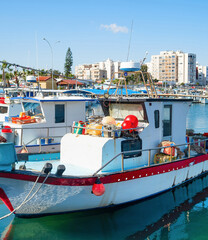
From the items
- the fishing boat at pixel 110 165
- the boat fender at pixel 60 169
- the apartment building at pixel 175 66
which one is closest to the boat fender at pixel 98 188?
the fishing boat at pixel 110 165

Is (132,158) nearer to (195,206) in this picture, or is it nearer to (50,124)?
(195,206)

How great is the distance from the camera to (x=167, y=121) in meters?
10.6

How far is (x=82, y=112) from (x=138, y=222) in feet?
23.7

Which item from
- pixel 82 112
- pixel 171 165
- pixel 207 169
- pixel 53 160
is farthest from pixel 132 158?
pixel 82 112

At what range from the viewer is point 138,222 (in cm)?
870

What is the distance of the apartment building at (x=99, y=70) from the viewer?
16938 cm

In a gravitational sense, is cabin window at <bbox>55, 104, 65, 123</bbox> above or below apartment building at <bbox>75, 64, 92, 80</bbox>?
below

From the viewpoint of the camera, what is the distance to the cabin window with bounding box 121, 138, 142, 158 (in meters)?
9.13

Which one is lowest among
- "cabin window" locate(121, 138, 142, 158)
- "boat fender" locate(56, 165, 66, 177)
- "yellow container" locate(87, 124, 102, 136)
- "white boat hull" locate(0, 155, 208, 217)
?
"white boat hull" locate(0, 155, 208, 217)

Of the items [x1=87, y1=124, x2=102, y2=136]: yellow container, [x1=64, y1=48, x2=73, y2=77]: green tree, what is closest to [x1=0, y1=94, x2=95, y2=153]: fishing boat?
[x1=87, y1=124, x2=102, y2=136]: yellow container

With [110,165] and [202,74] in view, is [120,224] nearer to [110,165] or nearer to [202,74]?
[110,165]

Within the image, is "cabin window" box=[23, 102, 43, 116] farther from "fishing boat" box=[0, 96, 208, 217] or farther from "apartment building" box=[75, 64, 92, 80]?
"apartment building" box=[75, 64, 92, 80]

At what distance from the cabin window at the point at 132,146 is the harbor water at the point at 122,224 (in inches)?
62.7

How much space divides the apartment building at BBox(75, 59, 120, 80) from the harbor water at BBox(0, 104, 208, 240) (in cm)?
16089
